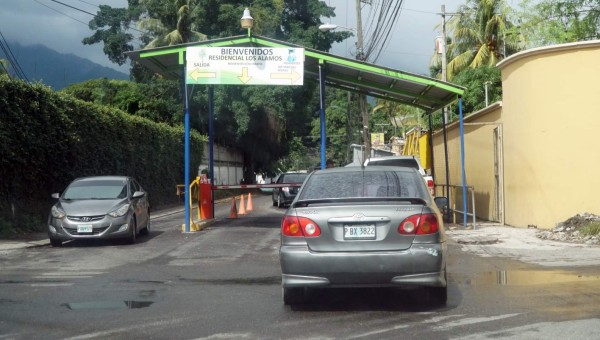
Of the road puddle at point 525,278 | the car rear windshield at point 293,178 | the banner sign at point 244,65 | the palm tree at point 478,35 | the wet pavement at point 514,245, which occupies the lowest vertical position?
the road puddle at point 525,278

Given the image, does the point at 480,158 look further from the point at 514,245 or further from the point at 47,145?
the point at 47,145

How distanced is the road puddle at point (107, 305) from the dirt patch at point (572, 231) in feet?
31.0

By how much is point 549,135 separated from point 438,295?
9878 millimetres

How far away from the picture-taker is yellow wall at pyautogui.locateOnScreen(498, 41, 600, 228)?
54.5 feet

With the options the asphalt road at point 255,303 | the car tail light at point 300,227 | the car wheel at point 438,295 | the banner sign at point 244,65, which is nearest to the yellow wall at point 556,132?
the asphalt road at point 255,303

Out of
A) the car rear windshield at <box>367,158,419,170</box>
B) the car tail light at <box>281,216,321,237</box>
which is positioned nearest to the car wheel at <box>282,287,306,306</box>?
the car tail light at <box>281,216,321,237</box>

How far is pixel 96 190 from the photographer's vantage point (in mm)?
17094

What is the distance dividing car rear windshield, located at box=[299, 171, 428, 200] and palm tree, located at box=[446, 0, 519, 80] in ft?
122

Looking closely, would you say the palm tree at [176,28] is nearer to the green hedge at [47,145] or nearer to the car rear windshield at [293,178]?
the car rear windshield at [293,178]

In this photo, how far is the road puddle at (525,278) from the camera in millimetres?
10258

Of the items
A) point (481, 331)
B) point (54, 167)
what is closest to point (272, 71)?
point (54, 167)

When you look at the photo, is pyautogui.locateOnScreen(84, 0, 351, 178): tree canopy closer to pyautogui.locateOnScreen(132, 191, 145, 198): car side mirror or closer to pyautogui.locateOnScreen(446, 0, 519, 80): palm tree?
pyautogui.locateOnScreen(446, 0, 519, 80): palm tree

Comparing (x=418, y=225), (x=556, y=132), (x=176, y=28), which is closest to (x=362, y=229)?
(x=418, y=225)

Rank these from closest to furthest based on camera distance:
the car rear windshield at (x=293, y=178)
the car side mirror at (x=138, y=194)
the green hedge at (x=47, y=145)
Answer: the car side mirror at (x=138, y=194)
the green hedge at (x=47, y=145)
the car rear windshield at (x=293, y=178)
